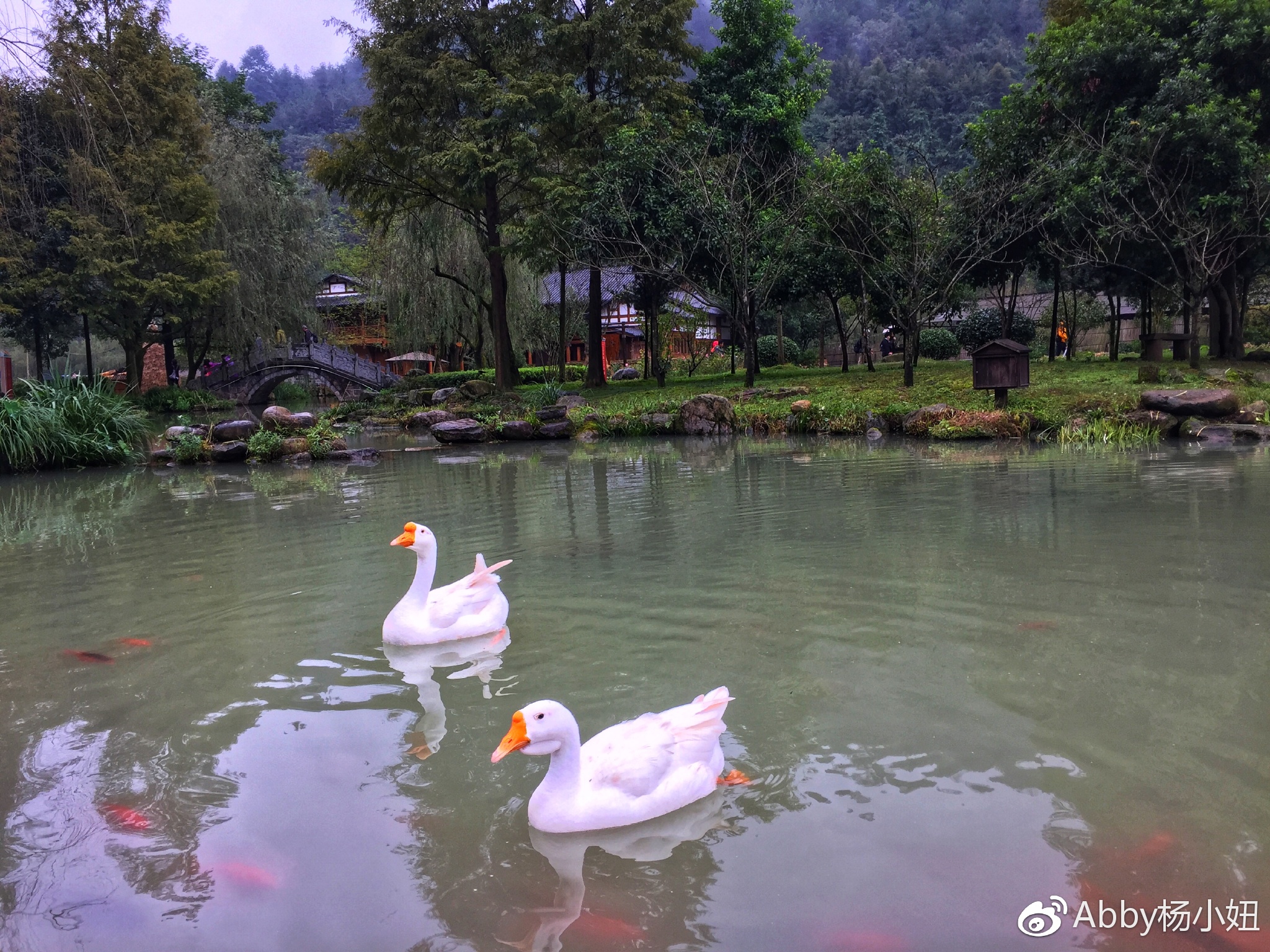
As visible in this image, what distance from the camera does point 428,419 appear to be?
72.0 ft

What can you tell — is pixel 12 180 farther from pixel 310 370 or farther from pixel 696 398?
pixel 310 370

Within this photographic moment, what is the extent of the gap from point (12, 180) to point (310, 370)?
80.3ft

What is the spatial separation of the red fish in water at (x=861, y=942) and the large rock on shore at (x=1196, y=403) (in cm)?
1416

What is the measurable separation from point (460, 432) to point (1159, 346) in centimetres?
1509

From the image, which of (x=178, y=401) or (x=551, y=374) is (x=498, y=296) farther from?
(x=178, y=401)

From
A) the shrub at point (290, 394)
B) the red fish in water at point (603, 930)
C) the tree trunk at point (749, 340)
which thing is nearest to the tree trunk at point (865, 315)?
the tree trunk at point (749, 340)

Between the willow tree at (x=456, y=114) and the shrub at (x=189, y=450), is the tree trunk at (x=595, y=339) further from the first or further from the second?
the shrub at (x=189, y=450)

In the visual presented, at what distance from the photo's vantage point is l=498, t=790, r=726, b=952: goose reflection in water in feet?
8.39

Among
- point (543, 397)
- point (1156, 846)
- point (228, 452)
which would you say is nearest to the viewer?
point (1156, 846)

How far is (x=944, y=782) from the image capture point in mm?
3229

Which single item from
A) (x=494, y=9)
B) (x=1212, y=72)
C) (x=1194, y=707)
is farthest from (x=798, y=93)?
(x=1194, y=707)

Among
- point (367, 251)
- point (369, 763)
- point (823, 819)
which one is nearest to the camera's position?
point (823, 819)

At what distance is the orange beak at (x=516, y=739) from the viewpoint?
2992mm

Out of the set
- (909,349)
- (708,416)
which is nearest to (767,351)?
(909,349)
